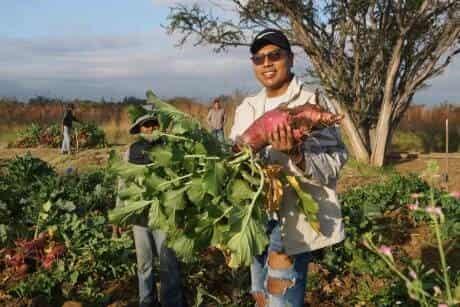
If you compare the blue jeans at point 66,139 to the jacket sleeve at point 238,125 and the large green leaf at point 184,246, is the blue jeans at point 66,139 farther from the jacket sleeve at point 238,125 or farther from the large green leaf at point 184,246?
→ the large green leaf at point 184,246

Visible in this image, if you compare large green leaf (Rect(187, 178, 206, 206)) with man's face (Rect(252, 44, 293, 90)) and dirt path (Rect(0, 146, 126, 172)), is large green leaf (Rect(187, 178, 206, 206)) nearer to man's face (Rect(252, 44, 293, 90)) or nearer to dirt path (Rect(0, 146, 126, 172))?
man's face (Rect(252, 44, 293, 90))

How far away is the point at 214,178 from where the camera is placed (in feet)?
7.74

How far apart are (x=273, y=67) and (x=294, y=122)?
0.40 meters

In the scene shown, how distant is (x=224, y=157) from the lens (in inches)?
99.1

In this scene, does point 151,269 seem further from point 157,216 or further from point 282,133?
point 282,133

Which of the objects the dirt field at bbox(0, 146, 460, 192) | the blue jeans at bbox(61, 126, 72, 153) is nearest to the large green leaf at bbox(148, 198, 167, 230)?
the dirt field at bbox(0, 146, 460, 192)

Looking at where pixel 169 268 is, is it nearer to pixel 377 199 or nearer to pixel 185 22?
pixel 377 199

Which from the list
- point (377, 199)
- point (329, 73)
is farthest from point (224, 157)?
point (329, 73)

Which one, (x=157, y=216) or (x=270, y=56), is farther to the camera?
(x=270, y=56)

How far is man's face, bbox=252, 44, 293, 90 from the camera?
8.98ft

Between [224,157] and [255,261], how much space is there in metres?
0.70

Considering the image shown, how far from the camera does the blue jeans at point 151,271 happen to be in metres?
4.55

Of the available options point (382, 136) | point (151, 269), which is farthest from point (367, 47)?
point (151, 269)

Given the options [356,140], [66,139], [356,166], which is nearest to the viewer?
[356,166]
